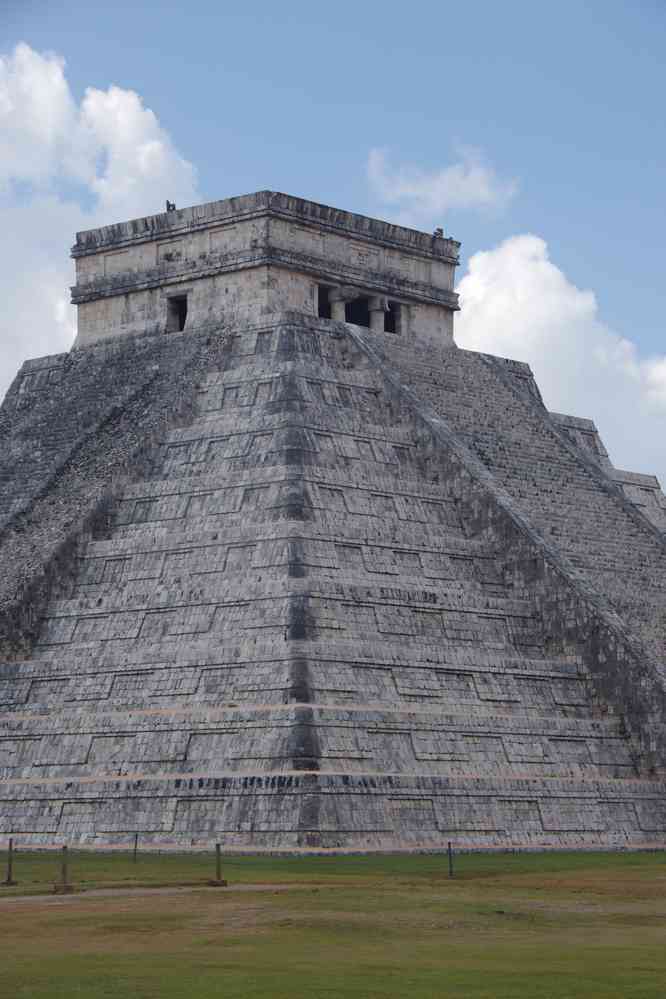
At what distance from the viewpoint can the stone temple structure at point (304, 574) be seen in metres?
30.8

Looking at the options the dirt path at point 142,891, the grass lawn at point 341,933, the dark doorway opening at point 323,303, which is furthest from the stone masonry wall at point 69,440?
the dirt path at point 142,891

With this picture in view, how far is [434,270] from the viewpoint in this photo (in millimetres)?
45250

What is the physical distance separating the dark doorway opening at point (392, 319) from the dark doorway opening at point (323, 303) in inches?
70.9

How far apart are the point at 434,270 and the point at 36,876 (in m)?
22.7

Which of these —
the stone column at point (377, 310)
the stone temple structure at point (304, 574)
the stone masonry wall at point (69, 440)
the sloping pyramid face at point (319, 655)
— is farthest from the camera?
the stone column at point (377, 310)

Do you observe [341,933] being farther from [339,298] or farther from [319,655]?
[339,298]

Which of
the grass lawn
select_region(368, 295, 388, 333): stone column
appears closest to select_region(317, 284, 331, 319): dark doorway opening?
select_region(368, 295, 388, 333): stone column

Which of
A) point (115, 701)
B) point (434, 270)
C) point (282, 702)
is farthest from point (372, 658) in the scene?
point (434, 270)

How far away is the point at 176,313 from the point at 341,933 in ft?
85.4

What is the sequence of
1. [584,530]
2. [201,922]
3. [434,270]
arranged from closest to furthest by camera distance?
[201,922]
[584,530]
[434,270]

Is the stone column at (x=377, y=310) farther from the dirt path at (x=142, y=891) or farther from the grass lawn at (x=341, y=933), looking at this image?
the dirt path at (x=142, y=891)

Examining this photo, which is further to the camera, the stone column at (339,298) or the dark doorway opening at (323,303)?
the dark doorway opening at (323,303)

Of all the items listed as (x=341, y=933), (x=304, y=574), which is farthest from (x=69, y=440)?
(x=341, y=933)

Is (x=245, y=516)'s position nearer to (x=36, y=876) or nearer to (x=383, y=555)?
(x=383, y=555)
